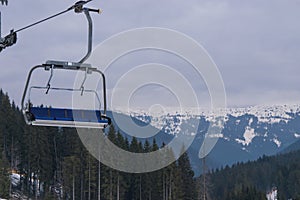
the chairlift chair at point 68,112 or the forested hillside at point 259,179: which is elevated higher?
the forested hillside at point 259,179

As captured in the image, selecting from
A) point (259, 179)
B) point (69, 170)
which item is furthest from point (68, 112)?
point (259, 179)

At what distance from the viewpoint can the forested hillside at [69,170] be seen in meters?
67.8

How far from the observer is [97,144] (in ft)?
218

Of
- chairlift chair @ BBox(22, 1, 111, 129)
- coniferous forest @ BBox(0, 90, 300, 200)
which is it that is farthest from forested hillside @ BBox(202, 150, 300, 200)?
chairlift chair @ BBox(22, 1, 111, 129)

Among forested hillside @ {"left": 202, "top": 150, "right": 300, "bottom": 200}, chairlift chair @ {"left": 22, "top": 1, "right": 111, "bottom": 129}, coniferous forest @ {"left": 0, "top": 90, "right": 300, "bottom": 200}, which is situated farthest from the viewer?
forested hillside @ {"left": 202, "top": 150, "right": 300, "bottom": 200}

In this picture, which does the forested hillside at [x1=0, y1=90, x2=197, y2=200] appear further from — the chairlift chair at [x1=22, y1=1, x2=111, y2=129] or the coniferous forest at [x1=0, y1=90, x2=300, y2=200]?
the chairlift chair at [x1=22, y1=1, x2=111, y2=129]

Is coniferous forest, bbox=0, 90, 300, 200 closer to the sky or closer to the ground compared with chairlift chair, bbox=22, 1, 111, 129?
closer to the sky

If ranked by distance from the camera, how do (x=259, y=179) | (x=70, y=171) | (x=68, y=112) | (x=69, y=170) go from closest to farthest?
(x=68, y=112) → (x=69, y=170) → (x=70, y=171) → (x=259, y=179)

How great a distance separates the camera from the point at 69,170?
70.1m

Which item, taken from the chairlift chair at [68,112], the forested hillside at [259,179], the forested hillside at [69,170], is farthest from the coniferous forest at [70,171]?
the chairlift chair at [68,112]

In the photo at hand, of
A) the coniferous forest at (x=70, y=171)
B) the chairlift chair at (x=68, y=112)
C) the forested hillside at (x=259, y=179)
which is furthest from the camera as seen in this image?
the forested hillside at (x=259, y=179)

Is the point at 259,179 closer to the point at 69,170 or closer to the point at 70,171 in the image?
the point at 70,171

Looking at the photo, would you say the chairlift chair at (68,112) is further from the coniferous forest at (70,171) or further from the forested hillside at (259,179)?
the forested hillside at (259,179)

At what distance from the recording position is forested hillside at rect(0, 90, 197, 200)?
67812 mm
